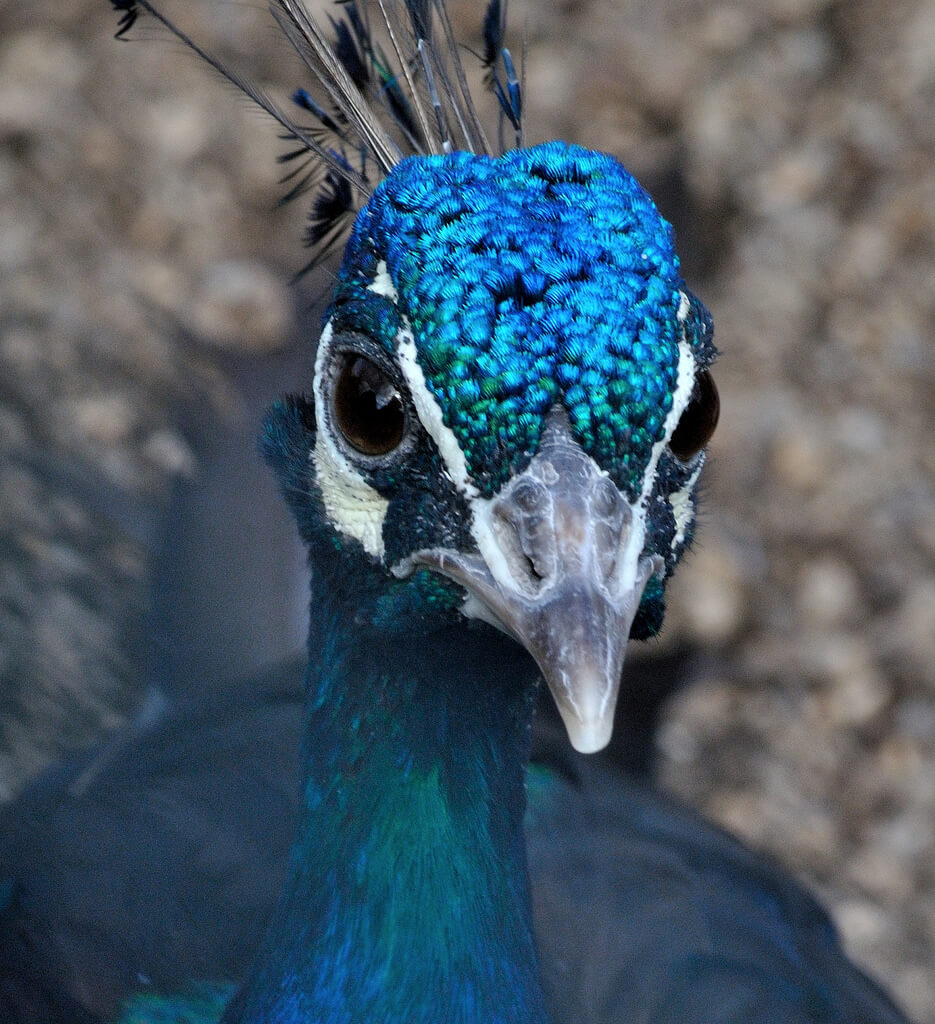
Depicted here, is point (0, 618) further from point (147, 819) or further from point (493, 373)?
point (493, 373)

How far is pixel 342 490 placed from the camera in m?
1.10

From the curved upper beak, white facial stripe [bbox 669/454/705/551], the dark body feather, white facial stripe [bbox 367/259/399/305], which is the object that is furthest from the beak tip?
the dark body feather

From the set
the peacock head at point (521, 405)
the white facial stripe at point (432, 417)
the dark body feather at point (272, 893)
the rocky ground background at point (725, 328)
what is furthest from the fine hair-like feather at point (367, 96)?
the rocky ground background at point (725, 328)

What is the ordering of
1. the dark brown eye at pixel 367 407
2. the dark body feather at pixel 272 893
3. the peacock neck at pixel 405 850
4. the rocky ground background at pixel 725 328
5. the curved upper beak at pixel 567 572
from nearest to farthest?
the curved upper beak at pixel 567 572 → the dark brown eye at pixel 367 407 → the peacock neck at pixel 405 850 → the dark body feather at pixel 272 893 → the rocky ground background at pixel 725 328

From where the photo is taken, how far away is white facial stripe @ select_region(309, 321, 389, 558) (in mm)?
1075

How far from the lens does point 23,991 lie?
1.53 meters

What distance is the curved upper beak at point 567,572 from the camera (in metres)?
0.89

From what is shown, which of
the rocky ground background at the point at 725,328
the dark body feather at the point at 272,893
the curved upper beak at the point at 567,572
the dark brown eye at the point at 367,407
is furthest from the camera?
the rocky ground background at the point at 725,328

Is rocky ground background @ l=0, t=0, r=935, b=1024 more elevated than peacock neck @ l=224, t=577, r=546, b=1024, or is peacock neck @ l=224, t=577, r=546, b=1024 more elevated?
rocky ground background @ l=0, t=0, r=935, b=1024

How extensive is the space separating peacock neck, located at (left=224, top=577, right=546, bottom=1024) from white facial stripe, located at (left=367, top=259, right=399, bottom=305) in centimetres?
31

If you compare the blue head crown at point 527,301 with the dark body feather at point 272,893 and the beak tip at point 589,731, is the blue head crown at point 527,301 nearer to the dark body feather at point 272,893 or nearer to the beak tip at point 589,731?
the beak tip at point 589,731

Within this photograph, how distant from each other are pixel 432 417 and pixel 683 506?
0.85 ft

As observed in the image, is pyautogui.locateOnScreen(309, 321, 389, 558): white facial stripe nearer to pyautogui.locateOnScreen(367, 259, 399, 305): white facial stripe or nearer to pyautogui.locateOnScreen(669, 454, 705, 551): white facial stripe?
pyautogui.locateOnScreen(367, 259, 399, 305): white facial stripe

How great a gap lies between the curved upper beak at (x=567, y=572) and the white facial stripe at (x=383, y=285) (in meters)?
0.17
